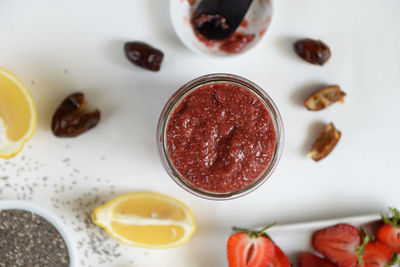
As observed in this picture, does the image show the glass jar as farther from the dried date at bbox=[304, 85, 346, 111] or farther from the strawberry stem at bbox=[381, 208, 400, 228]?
the strawberry stem at bbox=[381, 208, 400, 228]

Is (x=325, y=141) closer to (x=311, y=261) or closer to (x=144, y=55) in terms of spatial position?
(x=311, y=261)

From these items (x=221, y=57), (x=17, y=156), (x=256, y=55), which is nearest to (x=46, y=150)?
(x=17, y=156)

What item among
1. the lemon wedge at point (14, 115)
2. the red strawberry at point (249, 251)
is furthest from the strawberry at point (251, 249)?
the lemon wedge at point (14, 115)

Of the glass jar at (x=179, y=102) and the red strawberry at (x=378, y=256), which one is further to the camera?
the red strawberry at (x=378, y=256)

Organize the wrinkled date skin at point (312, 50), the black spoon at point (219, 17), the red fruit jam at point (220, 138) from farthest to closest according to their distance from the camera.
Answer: the wrinkled date skin at point (312, 50) → the black spoon at point (219, 17) → the red fruit jam at point (220, 138)

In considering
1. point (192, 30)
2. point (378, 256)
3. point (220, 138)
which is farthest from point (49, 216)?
point (378, 256)

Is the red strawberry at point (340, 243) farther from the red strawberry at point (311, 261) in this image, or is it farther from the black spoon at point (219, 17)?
the black spoon at point (219, 17)
